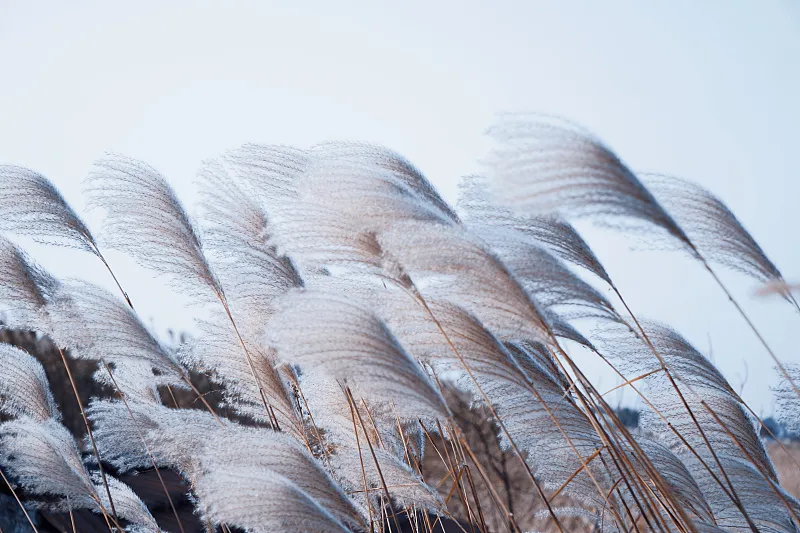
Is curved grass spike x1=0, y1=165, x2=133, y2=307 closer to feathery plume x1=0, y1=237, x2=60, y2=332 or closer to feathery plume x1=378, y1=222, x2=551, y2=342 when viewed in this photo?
feathery plume x1=0, y1=237, x2=60, y2=332

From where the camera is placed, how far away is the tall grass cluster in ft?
5.90

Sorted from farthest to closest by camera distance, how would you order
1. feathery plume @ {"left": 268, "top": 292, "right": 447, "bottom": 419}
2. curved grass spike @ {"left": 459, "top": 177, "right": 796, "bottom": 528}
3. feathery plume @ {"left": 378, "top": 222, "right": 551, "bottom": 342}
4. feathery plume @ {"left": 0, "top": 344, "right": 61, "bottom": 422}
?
feathery plume @ {"left": 0, "top": 344, "right": 61, "bottom": 422}, curved grass spike @ {"left": 459, "top": 177, "right": 796, "bottom": 528}, feathery plume @ {"left": 378, "top": 222, "right": 551, "bottom": 342}, feathery plume @ {"left": 268, "top": 292, "right": 447, "bottom": 419}

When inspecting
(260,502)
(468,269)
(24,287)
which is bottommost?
(24,287)

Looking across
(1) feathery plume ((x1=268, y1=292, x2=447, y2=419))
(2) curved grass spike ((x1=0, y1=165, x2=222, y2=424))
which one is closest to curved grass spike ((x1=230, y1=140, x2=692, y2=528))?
(1) feathery plume ((x1=268, y1=292, x2=447, y2=419))

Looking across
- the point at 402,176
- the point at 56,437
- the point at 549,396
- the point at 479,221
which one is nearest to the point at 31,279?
the point at 56,437

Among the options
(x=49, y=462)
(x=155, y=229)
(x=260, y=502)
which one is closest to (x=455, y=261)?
(x=260, y=502)

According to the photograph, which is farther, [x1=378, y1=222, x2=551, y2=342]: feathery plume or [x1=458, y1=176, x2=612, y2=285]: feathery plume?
[x1=458, y1=176, x2=612, y2=285]: feathery plume

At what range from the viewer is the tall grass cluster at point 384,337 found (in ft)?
5.90

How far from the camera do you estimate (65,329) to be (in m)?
2.82

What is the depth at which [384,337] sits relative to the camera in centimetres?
177

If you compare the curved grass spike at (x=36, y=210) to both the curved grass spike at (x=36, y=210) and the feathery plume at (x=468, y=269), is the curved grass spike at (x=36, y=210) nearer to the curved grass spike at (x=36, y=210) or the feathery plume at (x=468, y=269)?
the curved grass spike at (x=36, y=210)

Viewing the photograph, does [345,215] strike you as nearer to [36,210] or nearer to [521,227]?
[521,227]

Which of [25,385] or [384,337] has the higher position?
[384,337]

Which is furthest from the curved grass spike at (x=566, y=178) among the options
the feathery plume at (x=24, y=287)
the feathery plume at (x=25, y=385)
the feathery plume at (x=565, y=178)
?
the feathery plume at (x=25, y=385)
